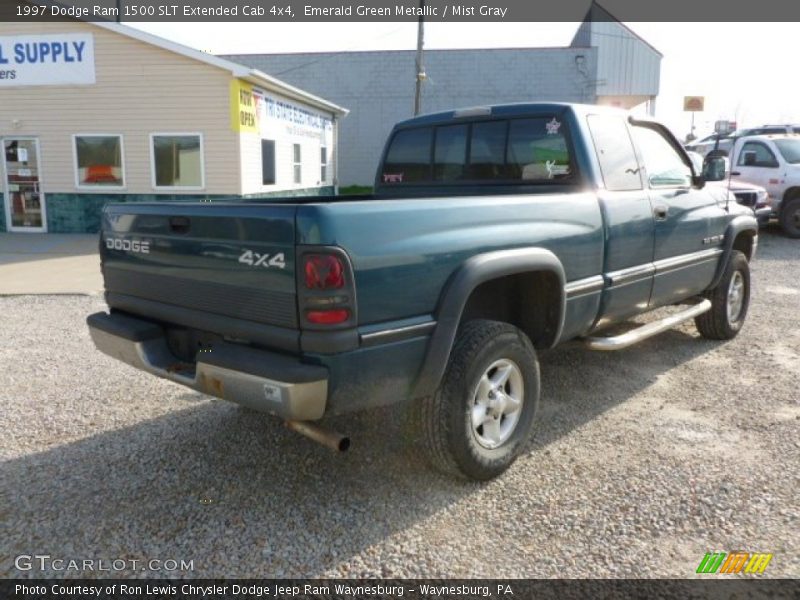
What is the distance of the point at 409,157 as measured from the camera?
5184 mm

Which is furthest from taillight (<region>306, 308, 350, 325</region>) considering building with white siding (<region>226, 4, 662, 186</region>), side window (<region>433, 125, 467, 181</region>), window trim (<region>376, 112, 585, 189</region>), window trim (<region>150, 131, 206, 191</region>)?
building with white siding (<region>226, 4, 662, 186</region>)

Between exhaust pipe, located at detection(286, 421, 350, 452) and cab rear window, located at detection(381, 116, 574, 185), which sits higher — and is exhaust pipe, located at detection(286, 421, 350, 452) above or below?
below

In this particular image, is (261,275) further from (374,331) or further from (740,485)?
(740,485)

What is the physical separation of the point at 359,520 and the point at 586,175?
2447 mm

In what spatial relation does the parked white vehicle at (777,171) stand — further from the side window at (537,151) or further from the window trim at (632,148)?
the side window at (537,151)

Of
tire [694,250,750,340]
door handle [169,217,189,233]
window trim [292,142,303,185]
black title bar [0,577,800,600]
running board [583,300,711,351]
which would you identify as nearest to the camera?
black title bar [0,577,800,600]

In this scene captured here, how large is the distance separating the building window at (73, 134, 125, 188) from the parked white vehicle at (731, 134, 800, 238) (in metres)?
12.7

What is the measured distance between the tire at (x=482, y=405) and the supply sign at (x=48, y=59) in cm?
1321

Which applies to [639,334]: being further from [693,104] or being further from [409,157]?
[693,104]

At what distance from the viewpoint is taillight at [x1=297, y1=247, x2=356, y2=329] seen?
267cm

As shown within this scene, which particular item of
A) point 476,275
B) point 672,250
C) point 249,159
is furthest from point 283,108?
point 476,275

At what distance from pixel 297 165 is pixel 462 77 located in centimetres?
1087

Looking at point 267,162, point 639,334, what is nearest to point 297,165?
point 267,162

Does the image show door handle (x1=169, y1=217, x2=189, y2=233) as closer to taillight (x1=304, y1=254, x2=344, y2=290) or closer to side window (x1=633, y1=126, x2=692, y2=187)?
taillight (x1=304, y1=254, x2=344, y2=290)
